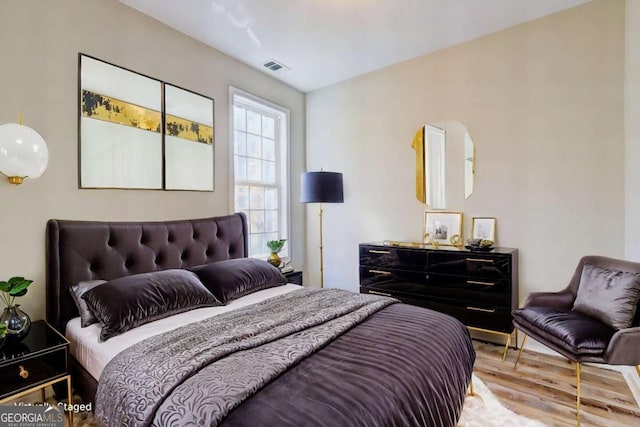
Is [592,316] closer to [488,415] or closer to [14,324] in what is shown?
[488,415]

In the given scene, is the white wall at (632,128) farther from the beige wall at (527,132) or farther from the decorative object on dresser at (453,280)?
the decorative object on dresser at (453,280)

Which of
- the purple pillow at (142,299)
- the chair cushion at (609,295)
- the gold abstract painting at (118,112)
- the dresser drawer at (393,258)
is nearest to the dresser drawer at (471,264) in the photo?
the dresser drawer at (393,258)

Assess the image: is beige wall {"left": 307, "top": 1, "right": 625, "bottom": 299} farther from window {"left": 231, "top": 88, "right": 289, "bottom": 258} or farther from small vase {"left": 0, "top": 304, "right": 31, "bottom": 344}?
small vase {"left": 0, "top": 304, "right": 31, "bottom": 344}

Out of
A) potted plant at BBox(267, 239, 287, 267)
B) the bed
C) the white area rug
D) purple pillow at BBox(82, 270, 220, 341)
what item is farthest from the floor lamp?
the white area rug

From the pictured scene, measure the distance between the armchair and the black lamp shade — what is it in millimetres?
2040

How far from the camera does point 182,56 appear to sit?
2932 millimetres

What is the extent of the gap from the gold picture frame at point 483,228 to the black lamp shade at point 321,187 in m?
1.43

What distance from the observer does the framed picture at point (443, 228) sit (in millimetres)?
3199

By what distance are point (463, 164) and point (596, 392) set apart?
204 cm

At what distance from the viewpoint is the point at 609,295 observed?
211cm

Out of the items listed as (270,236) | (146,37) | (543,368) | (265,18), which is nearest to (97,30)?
(146,37)

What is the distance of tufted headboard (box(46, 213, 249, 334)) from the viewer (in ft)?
6.77

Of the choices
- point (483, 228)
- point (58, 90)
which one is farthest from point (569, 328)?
point (58, 90)

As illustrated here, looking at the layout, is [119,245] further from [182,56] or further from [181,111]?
[182,56]
